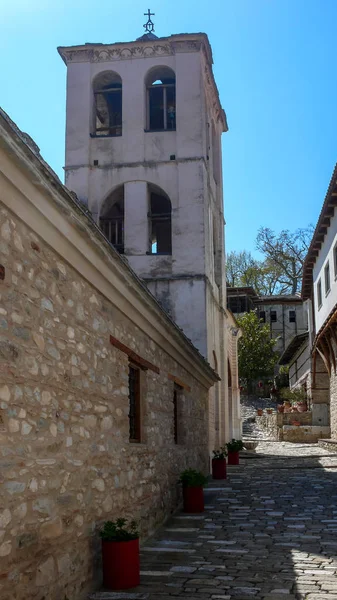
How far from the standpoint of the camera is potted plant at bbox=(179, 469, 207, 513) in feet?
31.5

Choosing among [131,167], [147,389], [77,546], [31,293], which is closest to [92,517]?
[77,546]

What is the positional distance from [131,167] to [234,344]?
9.62 metres

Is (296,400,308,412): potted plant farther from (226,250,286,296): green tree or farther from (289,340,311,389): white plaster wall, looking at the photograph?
(226,250,286,296): green tree

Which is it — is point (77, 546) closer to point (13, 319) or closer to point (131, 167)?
point (13, 319)

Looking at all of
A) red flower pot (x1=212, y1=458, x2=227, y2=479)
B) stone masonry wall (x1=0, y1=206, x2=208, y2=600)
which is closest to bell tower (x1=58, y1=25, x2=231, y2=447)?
red flower pot (x1=212, y1=458, x2=227, y2=479)

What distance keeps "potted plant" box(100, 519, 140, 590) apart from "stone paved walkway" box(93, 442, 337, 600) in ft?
0.43

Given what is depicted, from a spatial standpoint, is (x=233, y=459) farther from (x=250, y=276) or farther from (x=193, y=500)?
(x=250, y=276)

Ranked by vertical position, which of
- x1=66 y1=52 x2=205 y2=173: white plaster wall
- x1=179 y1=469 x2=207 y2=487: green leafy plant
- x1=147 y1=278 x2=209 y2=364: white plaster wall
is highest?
x1=66 y1=52 x2=205 y2=173: white plaster wall

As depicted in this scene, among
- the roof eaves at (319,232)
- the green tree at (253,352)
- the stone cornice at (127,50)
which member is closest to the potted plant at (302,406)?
the roof eaves at (319,232)

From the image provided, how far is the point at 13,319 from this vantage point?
4.12 meters

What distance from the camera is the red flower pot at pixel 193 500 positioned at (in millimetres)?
9586

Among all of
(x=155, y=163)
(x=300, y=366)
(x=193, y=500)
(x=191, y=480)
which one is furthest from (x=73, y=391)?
(x=300, y=366)

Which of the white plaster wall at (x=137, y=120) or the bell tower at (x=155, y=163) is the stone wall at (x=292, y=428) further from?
the white plaster wall at (x=137, y=120)

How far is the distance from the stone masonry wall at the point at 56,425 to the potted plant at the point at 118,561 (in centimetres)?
10
